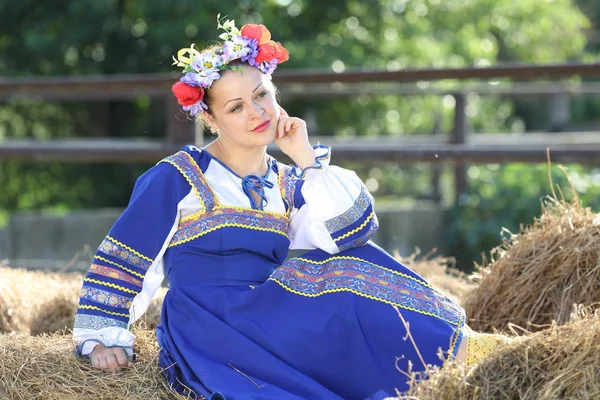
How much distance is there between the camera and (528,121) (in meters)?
17.4

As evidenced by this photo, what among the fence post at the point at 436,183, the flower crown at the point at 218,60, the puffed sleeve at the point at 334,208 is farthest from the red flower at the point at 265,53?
the fence post at the point at 436,183

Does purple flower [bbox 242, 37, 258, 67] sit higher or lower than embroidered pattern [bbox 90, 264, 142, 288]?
higher

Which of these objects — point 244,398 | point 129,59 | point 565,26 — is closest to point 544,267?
point 244,398

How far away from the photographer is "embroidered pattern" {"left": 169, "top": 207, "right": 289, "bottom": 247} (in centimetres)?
279

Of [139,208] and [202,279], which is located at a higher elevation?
[139,208]

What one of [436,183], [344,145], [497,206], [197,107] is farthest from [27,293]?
[436,183]

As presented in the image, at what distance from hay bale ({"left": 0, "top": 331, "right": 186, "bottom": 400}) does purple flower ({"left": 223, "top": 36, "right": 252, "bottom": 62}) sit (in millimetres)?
840

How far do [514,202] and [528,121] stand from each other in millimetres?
11182

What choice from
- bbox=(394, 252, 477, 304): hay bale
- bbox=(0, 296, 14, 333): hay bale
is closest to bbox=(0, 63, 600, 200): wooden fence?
bbox=(394, 252, 477, 304): hay bale

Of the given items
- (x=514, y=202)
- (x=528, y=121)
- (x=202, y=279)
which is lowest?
(x=528, y=121)

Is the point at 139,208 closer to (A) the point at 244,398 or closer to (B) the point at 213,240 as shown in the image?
(B) the point at 213,240

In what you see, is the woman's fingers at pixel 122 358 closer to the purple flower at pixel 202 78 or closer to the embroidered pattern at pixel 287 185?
the embroidered pattern at pixel 287 185

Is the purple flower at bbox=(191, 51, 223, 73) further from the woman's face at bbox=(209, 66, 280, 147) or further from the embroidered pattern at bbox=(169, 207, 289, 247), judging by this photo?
the embroidered pattern at bbox=(169, 207, 289, 247)

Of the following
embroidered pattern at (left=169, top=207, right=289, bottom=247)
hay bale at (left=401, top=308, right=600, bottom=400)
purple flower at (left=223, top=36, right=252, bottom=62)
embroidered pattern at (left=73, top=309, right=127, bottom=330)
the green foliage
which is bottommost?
the green foliage
